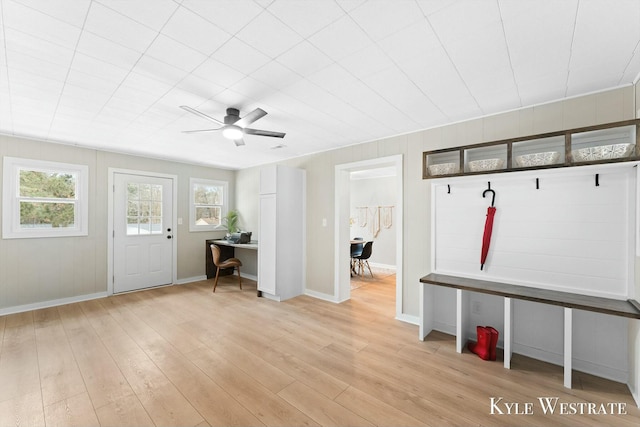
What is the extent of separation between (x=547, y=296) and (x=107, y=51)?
392cm

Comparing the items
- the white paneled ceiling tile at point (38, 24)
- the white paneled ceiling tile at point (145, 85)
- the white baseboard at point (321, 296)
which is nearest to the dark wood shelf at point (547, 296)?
the white baseboard at point (321, 296)

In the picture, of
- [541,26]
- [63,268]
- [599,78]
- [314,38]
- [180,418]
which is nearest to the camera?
[541,26]

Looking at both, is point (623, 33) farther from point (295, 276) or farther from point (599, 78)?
point (295, 276)

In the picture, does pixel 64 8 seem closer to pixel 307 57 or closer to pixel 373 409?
pixel 307 57

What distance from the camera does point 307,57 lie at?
1.93m

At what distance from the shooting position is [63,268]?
4.21 meters

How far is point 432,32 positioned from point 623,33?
1159 mm

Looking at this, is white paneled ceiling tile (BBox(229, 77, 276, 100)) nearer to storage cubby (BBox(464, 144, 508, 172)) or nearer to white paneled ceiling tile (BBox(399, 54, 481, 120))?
white paneled ceiling tile (BBox(399, 54, 481, 120))

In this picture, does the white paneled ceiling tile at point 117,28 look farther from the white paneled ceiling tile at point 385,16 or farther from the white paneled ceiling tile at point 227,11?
the white paneled ceiling tile at point 385,16

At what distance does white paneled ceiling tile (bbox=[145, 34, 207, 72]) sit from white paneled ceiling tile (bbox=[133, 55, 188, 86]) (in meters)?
0.06

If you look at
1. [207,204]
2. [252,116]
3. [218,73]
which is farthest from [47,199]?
[218,73]

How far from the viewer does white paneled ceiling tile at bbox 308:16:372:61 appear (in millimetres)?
1618

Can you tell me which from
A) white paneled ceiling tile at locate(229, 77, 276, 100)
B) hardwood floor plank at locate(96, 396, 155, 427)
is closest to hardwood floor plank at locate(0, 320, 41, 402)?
hardwood floor plank at locate(96, 396, 155, 427)

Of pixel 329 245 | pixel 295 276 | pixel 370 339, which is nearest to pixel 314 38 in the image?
pixel 370 339
